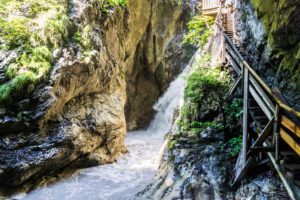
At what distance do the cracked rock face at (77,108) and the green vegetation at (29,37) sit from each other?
33 cm

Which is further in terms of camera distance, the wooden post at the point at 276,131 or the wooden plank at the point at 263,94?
the wooden plank at the point at 263,94

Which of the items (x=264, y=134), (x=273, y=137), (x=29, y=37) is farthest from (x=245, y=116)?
(x=29, y=37)

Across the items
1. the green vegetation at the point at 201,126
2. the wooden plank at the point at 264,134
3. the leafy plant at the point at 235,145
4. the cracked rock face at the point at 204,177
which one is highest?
the wooden plank at the point at 264,134

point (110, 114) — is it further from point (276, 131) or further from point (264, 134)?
point (276, 131)

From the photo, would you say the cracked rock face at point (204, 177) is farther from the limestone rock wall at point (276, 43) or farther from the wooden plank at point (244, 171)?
the limestone rock wall at point (276, 43)

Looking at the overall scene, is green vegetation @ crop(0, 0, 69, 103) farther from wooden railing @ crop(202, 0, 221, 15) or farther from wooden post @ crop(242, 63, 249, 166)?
wooden railing @ crop(202, 0, 221, 15)

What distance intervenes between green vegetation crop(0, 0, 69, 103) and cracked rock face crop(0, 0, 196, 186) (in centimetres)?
33

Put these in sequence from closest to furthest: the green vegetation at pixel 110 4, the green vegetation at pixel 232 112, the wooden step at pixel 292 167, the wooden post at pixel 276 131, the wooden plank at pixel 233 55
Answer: the wooden step at pixel 292 167 → the wooden post at pixel 276 131 → the green vegetation at pixel 232 112 → the wooden plank at pixel 233 55 → the green vegetation at pixel 110 4

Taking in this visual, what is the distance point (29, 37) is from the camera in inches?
399

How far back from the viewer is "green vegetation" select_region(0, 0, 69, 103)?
9320 millimetres

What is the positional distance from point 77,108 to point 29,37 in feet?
11.8

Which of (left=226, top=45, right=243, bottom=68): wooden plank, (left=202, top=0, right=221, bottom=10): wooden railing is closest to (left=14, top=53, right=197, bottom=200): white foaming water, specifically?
(left=226, top=45, right=243, bottom=68): wooden plank

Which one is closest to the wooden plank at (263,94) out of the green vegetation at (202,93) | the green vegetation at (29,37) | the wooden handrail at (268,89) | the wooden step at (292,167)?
the wooden handrail at (268,89)

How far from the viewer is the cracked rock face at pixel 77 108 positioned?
938 centimetres
